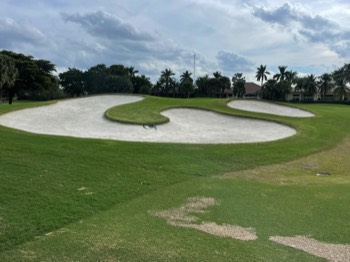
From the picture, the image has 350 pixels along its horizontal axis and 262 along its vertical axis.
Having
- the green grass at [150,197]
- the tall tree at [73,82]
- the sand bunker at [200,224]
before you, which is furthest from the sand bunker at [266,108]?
the tall tree at [73,82]

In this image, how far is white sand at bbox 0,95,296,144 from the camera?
22.2m

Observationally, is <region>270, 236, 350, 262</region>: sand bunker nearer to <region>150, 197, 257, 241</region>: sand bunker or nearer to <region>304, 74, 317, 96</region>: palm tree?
<region>150, 197, 257, 241</region>: sand bunker

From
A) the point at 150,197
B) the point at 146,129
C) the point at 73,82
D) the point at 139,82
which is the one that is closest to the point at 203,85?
the point at 139,82

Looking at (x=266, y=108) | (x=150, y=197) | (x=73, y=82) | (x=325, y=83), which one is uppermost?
(x=325, y=83)

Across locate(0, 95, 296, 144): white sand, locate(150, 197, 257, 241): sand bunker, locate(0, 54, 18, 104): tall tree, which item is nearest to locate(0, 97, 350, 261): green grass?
locate(150, 197, 257, 241): sand bunker

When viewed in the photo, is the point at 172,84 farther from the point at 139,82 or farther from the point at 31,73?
the point at 31,73

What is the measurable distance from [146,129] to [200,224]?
15960mm

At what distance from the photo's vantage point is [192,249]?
6660mm

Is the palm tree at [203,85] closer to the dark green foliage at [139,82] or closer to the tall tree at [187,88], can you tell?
the tall tree at [187,88]

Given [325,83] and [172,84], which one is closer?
[325,83]

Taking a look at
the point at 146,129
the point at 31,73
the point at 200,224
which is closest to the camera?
the point at 200,224

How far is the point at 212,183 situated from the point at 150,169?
246 cm

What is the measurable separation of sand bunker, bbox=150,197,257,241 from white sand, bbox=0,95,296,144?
11.5 meters

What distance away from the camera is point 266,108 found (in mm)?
38844
